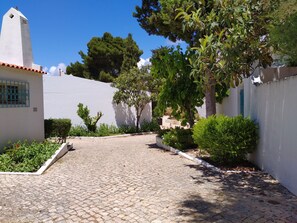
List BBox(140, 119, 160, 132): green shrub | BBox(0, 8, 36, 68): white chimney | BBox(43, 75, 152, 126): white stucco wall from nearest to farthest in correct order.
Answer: BBox(0, 8, 36, 68): white chimney
BBox(43, 75, 152, 126): white stucco wall
BBox(140, 119, 160, 132): green shrub

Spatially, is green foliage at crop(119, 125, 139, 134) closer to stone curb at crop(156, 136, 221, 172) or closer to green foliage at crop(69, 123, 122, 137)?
green foliage at crop(69, 123, 122, 137)

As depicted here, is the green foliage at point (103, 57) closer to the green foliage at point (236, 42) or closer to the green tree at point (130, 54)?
the green tree at point (130, 54)

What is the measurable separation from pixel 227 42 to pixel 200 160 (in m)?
3.86

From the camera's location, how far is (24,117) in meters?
11.4

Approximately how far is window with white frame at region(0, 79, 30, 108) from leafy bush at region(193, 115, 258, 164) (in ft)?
22.6

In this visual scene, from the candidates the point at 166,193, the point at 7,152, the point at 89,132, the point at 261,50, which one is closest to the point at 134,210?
the point at 166,193

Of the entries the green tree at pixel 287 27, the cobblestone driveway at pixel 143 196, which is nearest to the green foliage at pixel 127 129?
the cobblestone driveway at pixel 143 196

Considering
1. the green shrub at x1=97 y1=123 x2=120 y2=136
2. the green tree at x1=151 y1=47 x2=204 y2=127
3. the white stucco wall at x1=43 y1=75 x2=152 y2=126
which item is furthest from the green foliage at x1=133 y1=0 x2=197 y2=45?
the green shrub at x1=97 y1=123 x2=120 y2=136

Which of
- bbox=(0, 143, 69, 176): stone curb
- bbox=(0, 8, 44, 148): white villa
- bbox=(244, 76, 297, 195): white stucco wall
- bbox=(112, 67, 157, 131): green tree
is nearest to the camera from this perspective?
bbox=(244, 76, 297, 195): white stucco wall

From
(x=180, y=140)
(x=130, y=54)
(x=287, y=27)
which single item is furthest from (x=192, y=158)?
(x=130, y=54)

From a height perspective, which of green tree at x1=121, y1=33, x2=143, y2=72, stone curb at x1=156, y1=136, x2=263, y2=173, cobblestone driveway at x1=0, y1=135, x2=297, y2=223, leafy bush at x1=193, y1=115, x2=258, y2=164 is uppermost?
green tree at x1=121, y1=33, x2=143, y2=72

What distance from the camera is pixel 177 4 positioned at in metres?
10.6

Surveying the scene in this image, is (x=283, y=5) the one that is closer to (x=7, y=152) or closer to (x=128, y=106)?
(x=7, y=152)

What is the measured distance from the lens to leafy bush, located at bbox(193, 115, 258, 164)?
7.90 meters
